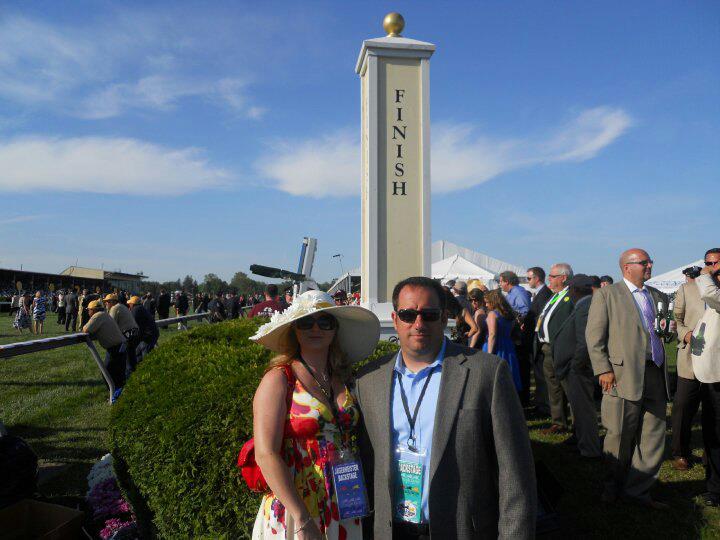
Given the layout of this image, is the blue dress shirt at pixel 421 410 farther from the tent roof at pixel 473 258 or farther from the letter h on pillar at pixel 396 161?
Answer: the tent roof at pixel 473 258

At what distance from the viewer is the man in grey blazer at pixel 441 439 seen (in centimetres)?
194

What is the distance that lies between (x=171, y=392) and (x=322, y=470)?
149cm

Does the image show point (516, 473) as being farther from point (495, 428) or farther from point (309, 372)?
point (309, 372)

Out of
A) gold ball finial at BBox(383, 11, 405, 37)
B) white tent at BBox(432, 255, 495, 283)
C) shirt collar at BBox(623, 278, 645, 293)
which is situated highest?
gold ball finial at BBox(383, 11, 405, 37)

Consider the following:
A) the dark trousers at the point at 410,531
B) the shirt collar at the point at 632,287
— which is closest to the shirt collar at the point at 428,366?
the dark trousers at the point at 410,531

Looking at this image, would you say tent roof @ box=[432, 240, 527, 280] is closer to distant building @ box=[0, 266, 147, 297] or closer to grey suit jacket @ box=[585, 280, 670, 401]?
grey suit jacket @ box=[585, 280, 670, 401]

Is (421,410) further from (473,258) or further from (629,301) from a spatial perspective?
(473,258)

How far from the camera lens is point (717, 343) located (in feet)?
14.8

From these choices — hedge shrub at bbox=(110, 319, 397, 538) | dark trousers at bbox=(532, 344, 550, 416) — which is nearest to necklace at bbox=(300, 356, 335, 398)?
hedge shrub at bbox=(110, 319, 397, 538)

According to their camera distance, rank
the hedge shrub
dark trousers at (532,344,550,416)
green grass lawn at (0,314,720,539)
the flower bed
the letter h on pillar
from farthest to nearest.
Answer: the letter h on pillar → dark trousers at (532,344,550,416) → green grass lawn at (0,314,720,539) → the flower bed → the hedge shrub

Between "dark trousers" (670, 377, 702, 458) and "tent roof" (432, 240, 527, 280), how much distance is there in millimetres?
16403

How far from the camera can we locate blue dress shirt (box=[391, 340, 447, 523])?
2004 millimetres

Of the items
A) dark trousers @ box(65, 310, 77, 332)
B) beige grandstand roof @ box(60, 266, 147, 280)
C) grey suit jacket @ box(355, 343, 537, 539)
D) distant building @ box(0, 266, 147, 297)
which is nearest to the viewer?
grey suit jacket @ box(355, 343, 537, 539)

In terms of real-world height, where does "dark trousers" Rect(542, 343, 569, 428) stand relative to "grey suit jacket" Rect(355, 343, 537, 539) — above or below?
below
